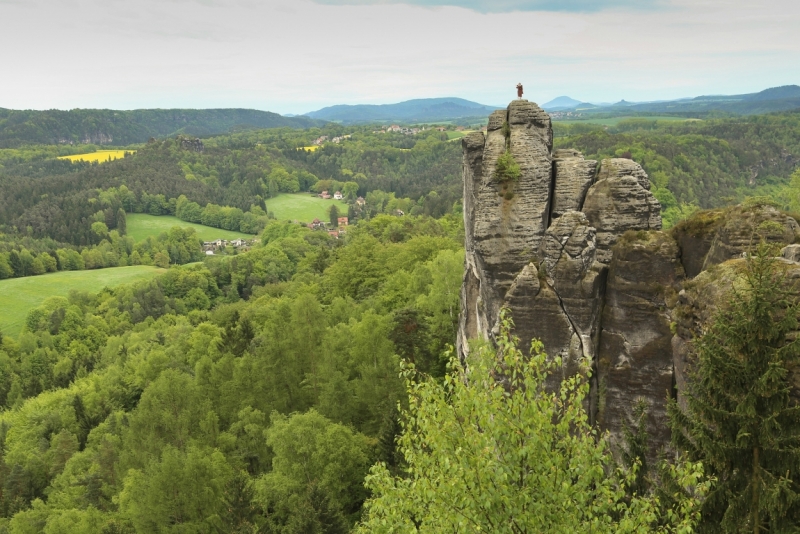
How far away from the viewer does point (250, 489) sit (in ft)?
102

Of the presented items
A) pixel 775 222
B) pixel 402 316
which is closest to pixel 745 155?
pixel 402 316

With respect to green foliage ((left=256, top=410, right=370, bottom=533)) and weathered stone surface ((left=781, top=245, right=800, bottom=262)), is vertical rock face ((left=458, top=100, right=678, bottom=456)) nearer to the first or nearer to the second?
weathered stone surface ((left=781, top=245, right=800, bottom=262))

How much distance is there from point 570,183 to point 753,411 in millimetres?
12875

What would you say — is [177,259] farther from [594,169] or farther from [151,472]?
[594,169]

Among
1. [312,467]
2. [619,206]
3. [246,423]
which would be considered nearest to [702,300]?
[619,206]

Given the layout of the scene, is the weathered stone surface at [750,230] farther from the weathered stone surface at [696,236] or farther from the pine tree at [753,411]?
the pine tree at [753,411]

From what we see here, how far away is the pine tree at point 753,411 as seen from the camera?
34.1 feet

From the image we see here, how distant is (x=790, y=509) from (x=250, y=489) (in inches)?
1077

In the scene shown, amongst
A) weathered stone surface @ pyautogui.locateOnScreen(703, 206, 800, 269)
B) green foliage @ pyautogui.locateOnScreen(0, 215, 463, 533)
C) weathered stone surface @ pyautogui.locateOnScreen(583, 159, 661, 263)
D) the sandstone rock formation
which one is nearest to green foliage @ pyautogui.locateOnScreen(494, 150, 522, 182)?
the sandstone rock formation

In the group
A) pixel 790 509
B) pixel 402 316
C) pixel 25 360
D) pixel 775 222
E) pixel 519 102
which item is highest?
pixel 519 102

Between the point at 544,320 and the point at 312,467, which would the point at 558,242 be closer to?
the point at 544,320

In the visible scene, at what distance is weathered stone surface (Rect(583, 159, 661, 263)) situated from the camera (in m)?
20.0

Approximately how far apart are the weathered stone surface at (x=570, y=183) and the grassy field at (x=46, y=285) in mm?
144682

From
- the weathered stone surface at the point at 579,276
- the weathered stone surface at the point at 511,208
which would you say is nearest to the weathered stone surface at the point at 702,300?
the weathered stone surface at the point at 579,276
